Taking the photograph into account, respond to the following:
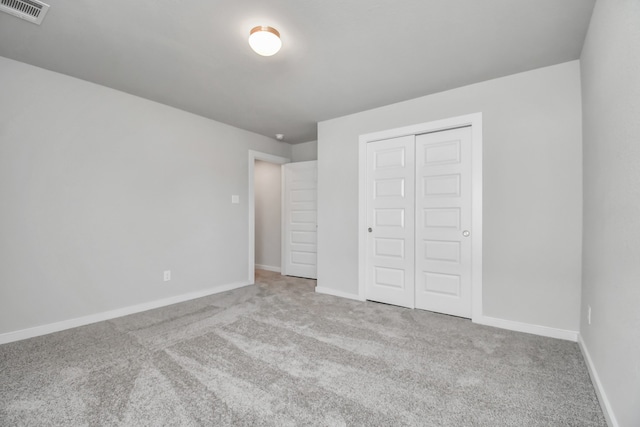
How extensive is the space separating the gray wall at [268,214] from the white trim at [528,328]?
152 inches

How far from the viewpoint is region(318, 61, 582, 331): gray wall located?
2477mm

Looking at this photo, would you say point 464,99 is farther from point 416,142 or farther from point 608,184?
point 608,184

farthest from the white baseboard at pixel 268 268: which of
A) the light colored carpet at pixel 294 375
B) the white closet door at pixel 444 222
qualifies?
the white closet door at pixel 444 222

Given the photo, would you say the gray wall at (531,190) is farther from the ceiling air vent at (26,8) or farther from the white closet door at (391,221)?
the ceiling air vent at (26,8)

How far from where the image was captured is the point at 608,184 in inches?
63.7

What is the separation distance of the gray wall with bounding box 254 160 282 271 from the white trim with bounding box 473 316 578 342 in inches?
152

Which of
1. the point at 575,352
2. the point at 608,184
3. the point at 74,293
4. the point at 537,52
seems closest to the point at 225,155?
the point at 74,293

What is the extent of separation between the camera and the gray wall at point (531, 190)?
8.13 feet

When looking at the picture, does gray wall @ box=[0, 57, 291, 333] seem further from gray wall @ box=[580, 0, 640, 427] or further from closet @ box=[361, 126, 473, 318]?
gray wall @ box=[580, 0, 640, 427]

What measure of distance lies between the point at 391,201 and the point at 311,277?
2278 millimetres

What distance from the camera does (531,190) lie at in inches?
104

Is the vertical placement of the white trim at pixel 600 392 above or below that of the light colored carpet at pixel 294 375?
above

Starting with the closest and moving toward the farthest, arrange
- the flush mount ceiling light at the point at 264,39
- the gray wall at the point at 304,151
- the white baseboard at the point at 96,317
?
the flush mount ceiling light at the point at 264,39, the white baseboard at the point at 96,317, the gray wall at the point at 304,151

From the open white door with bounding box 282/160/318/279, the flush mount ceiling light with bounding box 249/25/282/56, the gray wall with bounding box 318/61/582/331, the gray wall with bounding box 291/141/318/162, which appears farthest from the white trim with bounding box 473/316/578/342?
the gray wall with bounding box 291/141/318/162
